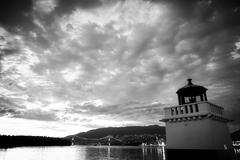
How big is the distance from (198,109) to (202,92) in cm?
288

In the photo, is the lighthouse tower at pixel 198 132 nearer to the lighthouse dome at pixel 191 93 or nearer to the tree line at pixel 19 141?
the lighthouse dome at pixel 191 93

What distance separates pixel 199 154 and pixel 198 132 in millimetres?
1352

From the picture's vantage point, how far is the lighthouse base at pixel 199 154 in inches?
415

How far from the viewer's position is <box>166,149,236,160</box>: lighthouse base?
10531mm

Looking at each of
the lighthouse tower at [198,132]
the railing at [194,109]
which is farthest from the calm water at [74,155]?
the railing at [194,109]

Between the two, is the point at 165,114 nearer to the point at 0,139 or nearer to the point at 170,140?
the point at 170,140

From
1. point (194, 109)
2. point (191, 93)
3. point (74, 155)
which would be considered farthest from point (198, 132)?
point (74, 155)

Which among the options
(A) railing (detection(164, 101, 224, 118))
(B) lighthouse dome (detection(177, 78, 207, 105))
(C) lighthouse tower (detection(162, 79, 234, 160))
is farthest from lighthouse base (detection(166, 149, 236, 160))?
(B) lighthouse dome (detection(177, 78, 207, 105))

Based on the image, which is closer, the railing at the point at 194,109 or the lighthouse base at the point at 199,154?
the lighthouse base at the point at 199,154

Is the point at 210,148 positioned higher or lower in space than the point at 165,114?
lower

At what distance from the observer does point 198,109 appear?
11391 mm

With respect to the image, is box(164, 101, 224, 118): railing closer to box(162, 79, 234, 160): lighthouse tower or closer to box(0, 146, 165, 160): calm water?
box(162, 79, 234, 160): lighthouse tower

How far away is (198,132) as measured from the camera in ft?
36.8

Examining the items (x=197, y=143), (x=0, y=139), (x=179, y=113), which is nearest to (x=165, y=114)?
(x=179, y=113)
